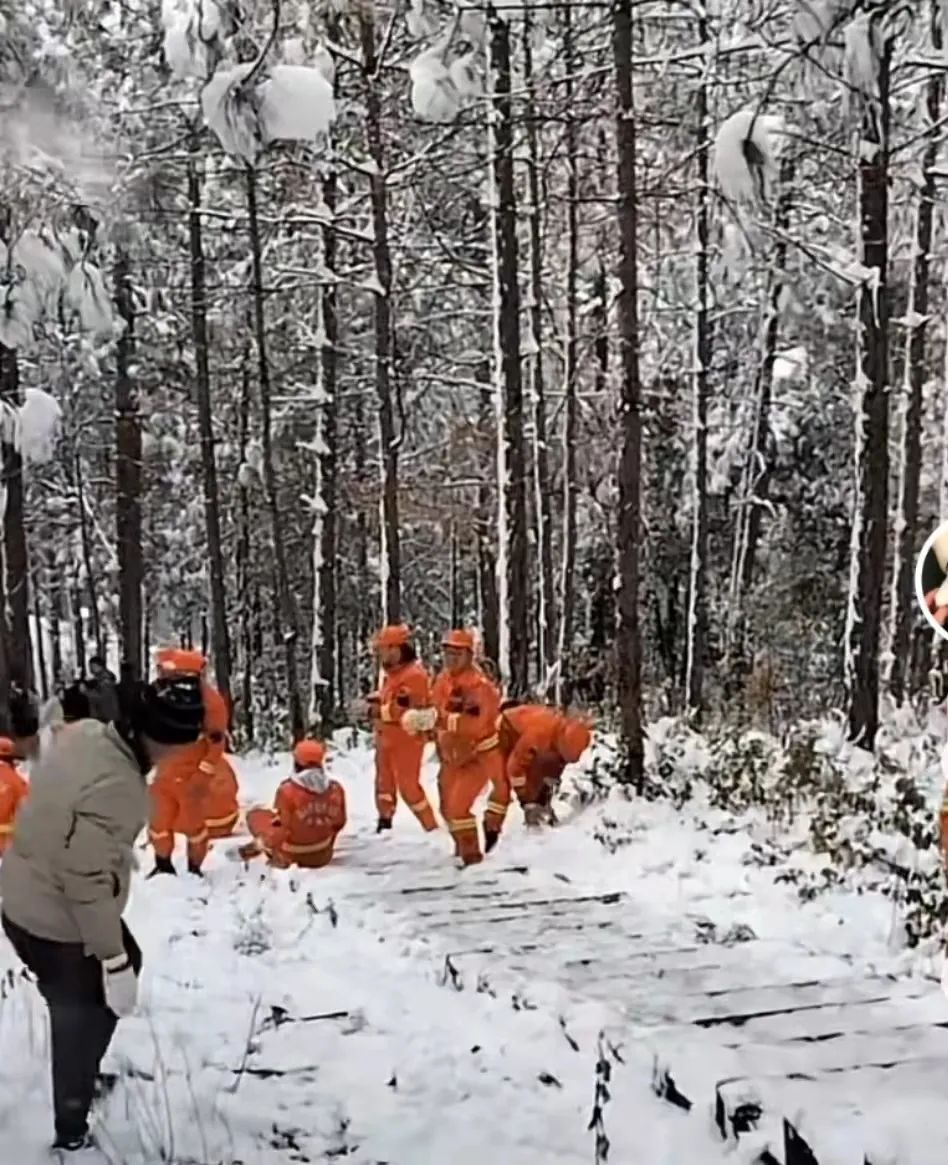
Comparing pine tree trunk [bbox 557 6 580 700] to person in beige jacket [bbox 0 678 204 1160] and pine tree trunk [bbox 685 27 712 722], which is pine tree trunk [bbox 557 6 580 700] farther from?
person in beige jacket [bbox 0 678 204 1160]

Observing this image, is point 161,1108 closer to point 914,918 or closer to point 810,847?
point 914,918

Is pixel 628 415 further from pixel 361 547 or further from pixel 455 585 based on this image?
pixel 455 585

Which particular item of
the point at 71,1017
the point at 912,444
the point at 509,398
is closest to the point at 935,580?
the point at 71,1017

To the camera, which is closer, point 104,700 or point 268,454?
point 104,700

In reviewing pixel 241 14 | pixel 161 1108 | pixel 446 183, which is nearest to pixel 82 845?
pixel 161 1108

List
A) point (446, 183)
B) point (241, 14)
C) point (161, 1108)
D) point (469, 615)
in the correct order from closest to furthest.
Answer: point (161, 1108) < point (241, 14) < point (446, 183) < point (469, 615)

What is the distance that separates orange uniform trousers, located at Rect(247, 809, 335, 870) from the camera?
168 inches

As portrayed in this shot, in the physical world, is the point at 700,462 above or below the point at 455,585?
above

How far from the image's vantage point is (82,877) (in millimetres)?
2223

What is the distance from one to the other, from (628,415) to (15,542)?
8.60ft

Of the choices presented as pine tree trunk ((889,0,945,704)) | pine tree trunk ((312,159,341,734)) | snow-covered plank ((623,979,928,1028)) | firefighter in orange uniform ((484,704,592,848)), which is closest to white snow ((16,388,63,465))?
firefighter in orange uniform ((484,704,592,848))

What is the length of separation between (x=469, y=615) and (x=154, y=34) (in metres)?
5.63

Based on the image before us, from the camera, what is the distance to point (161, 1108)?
7.83ft

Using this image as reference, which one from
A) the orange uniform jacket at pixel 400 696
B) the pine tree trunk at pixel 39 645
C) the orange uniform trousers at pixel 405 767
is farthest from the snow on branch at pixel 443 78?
the pine tree trunk at pixel 39 645
